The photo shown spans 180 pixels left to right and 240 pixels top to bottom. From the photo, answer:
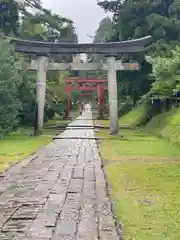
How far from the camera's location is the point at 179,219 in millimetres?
6543

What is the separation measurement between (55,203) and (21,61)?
20615mm

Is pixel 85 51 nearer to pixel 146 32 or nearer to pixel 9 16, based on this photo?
pixel 146 32

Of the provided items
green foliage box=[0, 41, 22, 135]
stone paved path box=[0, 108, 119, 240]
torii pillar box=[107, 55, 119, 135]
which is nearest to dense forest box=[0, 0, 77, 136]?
green foliage box=[0, 41, 22, 135]

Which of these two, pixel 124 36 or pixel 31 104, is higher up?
pixel 124 36

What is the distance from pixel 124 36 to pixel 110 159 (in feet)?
70.6

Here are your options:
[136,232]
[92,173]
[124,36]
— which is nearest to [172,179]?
[92,173]

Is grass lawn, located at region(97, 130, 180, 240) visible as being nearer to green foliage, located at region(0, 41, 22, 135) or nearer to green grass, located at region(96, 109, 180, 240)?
green grass, located at region(96, 109, 180, 240)

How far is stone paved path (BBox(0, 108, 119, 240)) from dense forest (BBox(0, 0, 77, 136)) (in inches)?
411

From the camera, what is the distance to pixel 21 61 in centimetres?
2723

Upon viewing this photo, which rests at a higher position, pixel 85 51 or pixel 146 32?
pixel 146 32

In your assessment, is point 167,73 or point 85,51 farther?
point 85,51

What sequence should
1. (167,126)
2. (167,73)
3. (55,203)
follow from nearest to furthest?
1. (55,203)
2. (167,73)
3. (167,126)

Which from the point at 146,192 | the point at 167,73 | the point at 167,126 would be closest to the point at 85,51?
the point at 167,126

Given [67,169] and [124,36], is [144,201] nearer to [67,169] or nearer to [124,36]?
[67,169]
